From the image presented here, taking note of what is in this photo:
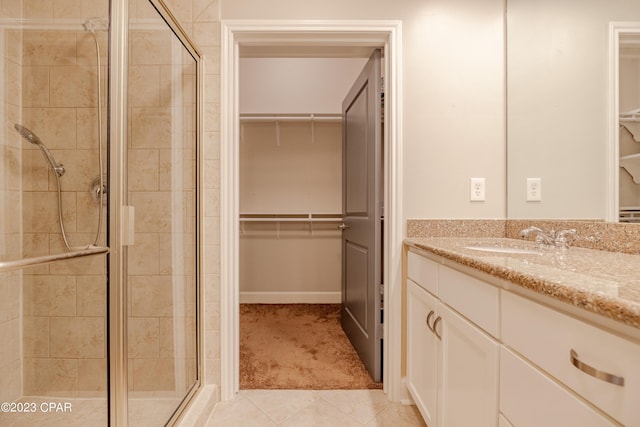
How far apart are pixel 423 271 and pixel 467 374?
0.45 metres

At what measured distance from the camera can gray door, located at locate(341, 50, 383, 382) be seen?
166cm

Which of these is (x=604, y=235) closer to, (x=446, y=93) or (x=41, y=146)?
(x=446, y=93)

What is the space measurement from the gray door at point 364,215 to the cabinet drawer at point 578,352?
1.00 meters

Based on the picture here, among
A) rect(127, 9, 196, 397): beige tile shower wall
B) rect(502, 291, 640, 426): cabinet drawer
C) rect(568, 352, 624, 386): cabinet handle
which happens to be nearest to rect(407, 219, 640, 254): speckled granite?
rect(502, 291, 640, 426): cabinet drawer

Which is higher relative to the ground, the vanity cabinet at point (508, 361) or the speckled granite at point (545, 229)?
the speckled granite at point (545, 229)

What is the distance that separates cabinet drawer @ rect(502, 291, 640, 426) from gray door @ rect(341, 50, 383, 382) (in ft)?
3.27

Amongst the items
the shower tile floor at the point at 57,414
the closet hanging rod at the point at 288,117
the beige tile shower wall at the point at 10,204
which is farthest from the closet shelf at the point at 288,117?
the shower tile floor at the point at 57,414

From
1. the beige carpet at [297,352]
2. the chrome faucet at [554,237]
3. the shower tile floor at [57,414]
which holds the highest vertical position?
the chrome faucet at [554,237]

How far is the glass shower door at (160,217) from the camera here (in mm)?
1091

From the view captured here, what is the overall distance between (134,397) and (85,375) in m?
0.28

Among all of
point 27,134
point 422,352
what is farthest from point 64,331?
point 422,352

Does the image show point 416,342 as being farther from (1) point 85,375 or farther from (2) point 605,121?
(1) point 85,375

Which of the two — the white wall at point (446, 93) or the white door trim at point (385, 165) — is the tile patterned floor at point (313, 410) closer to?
the white door trim at point (385, 165)

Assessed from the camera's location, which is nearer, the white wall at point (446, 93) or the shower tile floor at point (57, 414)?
the shower tile floor at point (57, 414)
